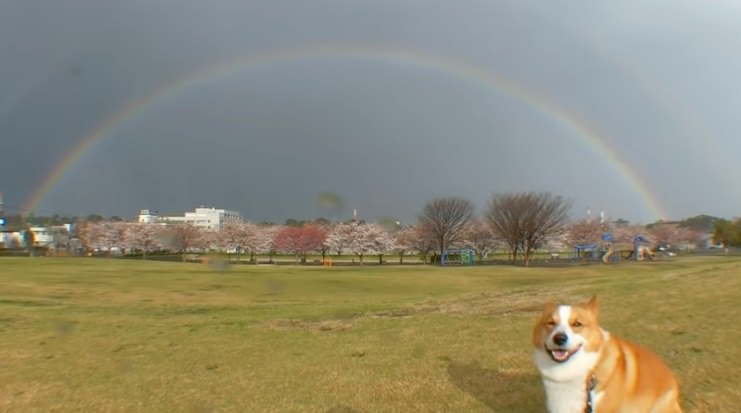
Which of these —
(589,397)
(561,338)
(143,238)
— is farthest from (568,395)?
(143,238)

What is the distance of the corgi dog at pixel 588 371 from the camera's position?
16.1ft

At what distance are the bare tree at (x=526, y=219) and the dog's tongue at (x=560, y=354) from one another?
3096 inches

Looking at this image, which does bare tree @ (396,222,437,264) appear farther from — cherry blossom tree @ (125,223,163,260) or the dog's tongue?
the dog's tongue

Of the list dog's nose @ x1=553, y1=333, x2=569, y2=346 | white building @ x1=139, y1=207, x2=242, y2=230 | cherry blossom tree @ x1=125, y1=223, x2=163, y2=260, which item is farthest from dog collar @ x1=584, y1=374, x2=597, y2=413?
white building @ x1=139, y1=207, x2=242, y2=230

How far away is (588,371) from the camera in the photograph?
16.5 ft

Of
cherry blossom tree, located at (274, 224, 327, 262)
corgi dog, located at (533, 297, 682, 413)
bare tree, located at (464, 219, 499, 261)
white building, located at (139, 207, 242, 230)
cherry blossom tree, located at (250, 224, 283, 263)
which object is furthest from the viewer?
white building, located at (139, 207, 242, 230)

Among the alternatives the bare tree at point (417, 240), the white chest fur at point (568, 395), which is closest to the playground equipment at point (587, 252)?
the bare tree at point (417, 240)

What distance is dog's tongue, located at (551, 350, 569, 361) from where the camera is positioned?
4.89 meters

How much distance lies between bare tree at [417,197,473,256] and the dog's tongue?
9208 centimetres

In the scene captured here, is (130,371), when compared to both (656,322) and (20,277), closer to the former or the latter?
(656,322)

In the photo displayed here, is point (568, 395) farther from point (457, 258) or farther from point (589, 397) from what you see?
point (457, 258)

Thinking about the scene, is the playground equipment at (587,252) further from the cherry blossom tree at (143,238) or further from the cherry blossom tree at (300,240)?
the cherry blossom tree at (143,238)

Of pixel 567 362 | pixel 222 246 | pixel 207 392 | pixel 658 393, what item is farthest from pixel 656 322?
pixel 222 246

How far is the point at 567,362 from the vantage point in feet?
16.3
